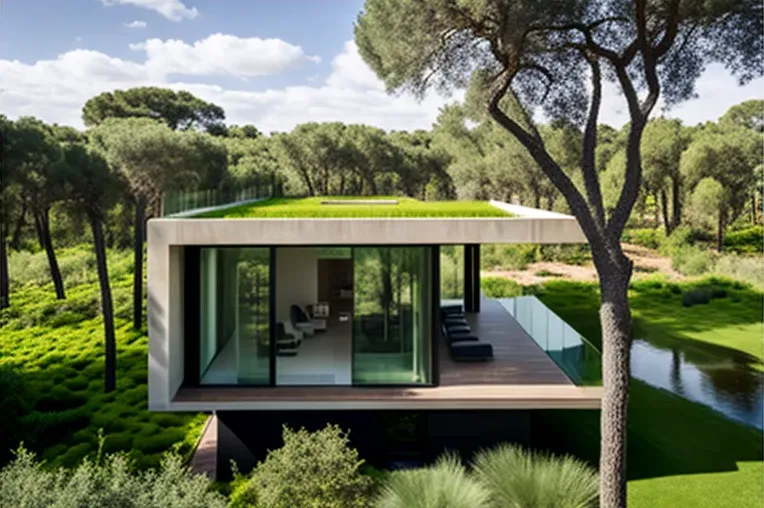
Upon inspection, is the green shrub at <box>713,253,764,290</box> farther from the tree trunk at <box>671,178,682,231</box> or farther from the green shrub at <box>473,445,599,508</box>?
the green shrub at <box>473,445,599,508</box>

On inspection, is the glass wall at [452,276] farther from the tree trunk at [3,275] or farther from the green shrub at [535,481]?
the tree trunk at [3,275]

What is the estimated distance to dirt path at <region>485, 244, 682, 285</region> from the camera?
108ft

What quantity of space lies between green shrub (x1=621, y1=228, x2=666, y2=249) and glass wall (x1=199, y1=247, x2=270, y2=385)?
3250cm

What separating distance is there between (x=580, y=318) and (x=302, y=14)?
51.6 feet

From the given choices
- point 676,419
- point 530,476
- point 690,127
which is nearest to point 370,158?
point 690,127

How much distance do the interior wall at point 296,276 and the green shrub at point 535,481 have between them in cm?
542

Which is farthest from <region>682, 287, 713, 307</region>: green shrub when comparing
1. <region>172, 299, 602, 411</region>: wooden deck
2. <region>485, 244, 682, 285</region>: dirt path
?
<region>172, 299, 602, 411</region>: wooden deck

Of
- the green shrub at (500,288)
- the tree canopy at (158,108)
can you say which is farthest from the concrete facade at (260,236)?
the tree canopy at (158,108)

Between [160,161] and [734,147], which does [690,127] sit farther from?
[160,161]

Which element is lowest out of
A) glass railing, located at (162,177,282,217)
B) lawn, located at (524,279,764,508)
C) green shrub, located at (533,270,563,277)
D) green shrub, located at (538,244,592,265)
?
lawn, located at (524,279,764,508)

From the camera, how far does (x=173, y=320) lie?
10.0 m

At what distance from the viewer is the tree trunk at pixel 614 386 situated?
29.5ft

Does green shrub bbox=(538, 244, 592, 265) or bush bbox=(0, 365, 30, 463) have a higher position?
green shrub bbox=(538, 244, 592, 265)

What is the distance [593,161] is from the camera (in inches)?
398
